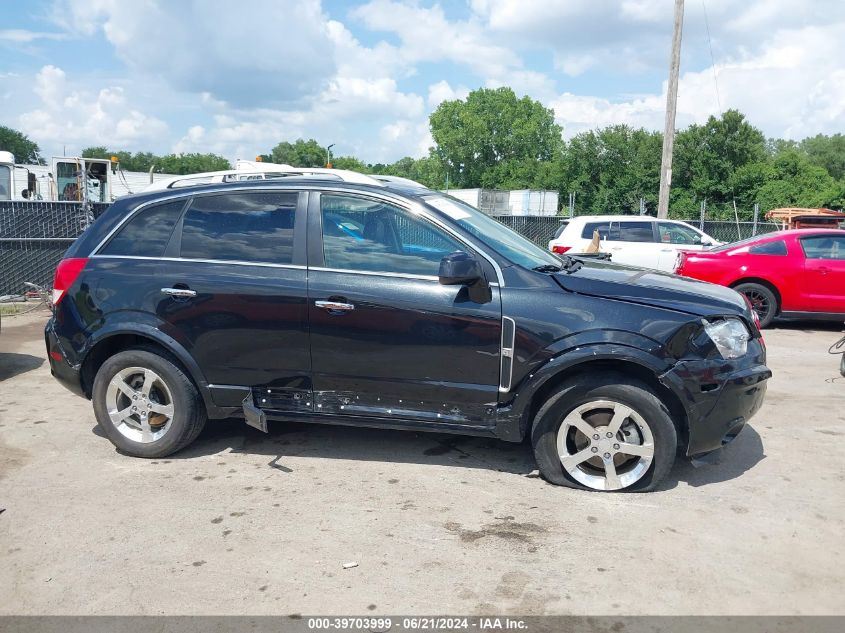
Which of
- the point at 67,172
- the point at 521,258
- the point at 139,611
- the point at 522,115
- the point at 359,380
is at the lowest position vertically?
the point at 139,611

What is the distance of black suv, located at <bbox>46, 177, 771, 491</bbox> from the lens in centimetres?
411

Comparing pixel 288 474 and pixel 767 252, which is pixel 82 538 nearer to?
pixel 288 474

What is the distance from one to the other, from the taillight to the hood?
3233mm

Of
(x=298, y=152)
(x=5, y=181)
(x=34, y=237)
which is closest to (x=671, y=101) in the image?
(x=34, y=237)

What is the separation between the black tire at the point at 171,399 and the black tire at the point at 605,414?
2278 millimetres

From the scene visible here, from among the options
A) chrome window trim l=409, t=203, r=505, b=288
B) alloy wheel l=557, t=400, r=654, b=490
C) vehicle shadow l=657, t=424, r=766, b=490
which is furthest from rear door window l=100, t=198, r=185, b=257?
vehicle shadow l=657, t=424, r=766, b=490

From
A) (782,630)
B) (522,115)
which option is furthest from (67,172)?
(522,115)

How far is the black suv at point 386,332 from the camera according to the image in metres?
4.11

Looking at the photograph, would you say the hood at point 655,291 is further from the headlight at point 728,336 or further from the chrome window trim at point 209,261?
the chrome window trim at point 209,261

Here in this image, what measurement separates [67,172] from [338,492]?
2275cm

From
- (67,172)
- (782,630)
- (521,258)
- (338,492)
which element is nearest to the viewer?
(782,630)

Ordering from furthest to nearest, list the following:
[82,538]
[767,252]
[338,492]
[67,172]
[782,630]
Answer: [67,172], [767,252], [338,492], [82,538], [782,630]

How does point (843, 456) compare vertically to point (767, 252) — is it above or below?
below

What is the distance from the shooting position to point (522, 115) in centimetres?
8662
